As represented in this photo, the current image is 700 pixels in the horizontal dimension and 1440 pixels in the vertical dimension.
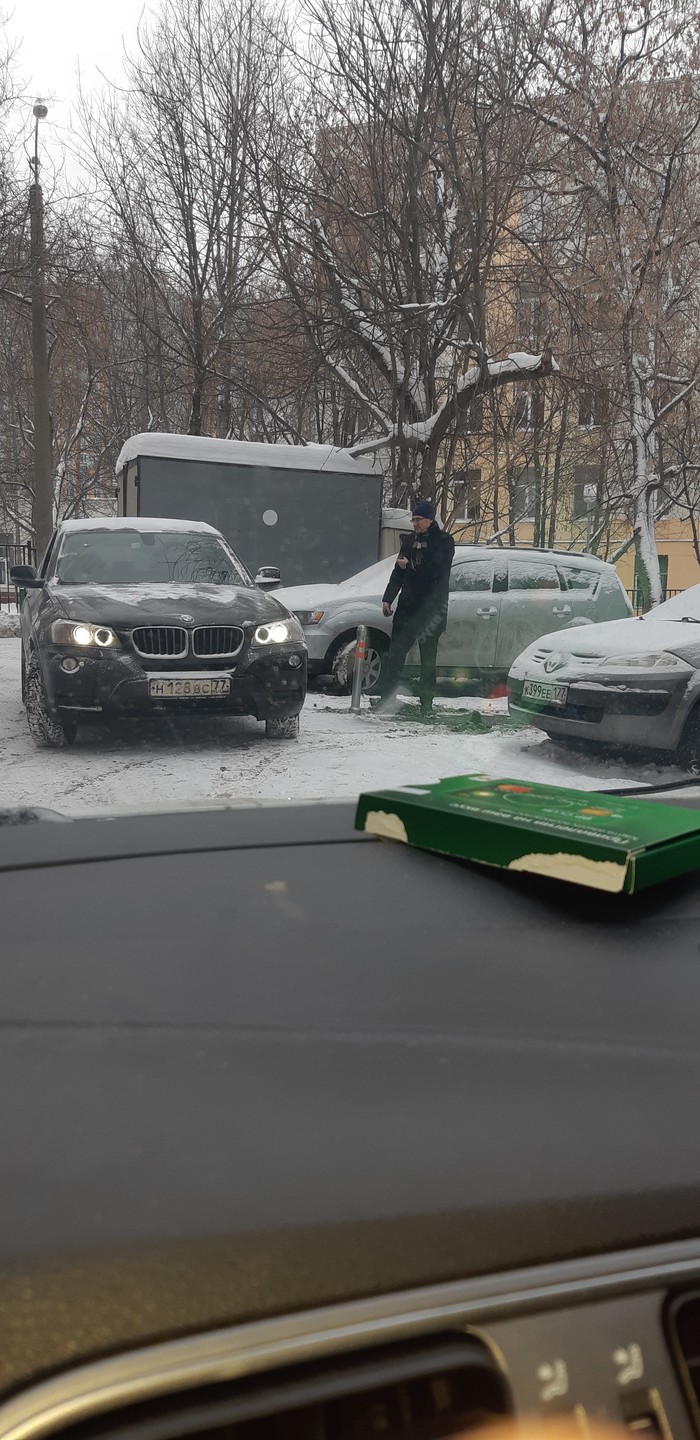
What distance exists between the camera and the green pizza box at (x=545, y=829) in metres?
0.96

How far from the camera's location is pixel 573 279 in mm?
12266

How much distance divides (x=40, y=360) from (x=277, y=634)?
709cm

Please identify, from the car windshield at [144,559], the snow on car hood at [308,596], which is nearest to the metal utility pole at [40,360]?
the car windshield at [144,559]

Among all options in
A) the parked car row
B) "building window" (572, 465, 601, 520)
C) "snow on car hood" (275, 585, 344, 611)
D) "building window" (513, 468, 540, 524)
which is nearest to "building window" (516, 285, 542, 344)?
"building window" (513, 468, 540, 524)

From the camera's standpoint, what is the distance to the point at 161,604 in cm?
546

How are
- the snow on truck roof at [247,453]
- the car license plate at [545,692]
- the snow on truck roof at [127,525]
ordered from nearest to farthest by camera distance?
the car license plate at [545,692] < the snow on truck roof at [127,525] < the snow on truck roof at [247,453]

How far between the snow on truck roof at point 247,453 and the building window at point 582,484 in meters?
6.27

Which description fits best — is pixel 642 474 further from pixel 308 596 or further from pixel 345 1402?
pixel 345 1402

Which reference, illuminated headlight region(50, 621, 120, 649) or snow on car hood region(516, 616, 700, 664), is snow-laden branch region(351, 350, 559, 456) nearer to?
snow on car hood region(516, 616, 700, 664)

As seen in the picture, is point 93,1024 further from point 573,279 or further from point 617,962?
point 573,279

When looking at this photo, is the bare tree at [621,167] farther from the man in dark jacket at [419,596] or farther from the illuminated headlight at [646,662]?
the illuminated headlight at [646,662]

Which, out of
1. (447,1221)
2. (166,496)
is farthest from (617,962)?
(166,496)

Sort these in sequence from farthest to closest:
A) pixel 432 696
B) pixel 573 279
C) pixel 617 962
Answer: pixel 573 279
pixel 432 696
pixel 617 962

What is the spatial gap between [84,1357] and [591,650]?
4.80 metres
